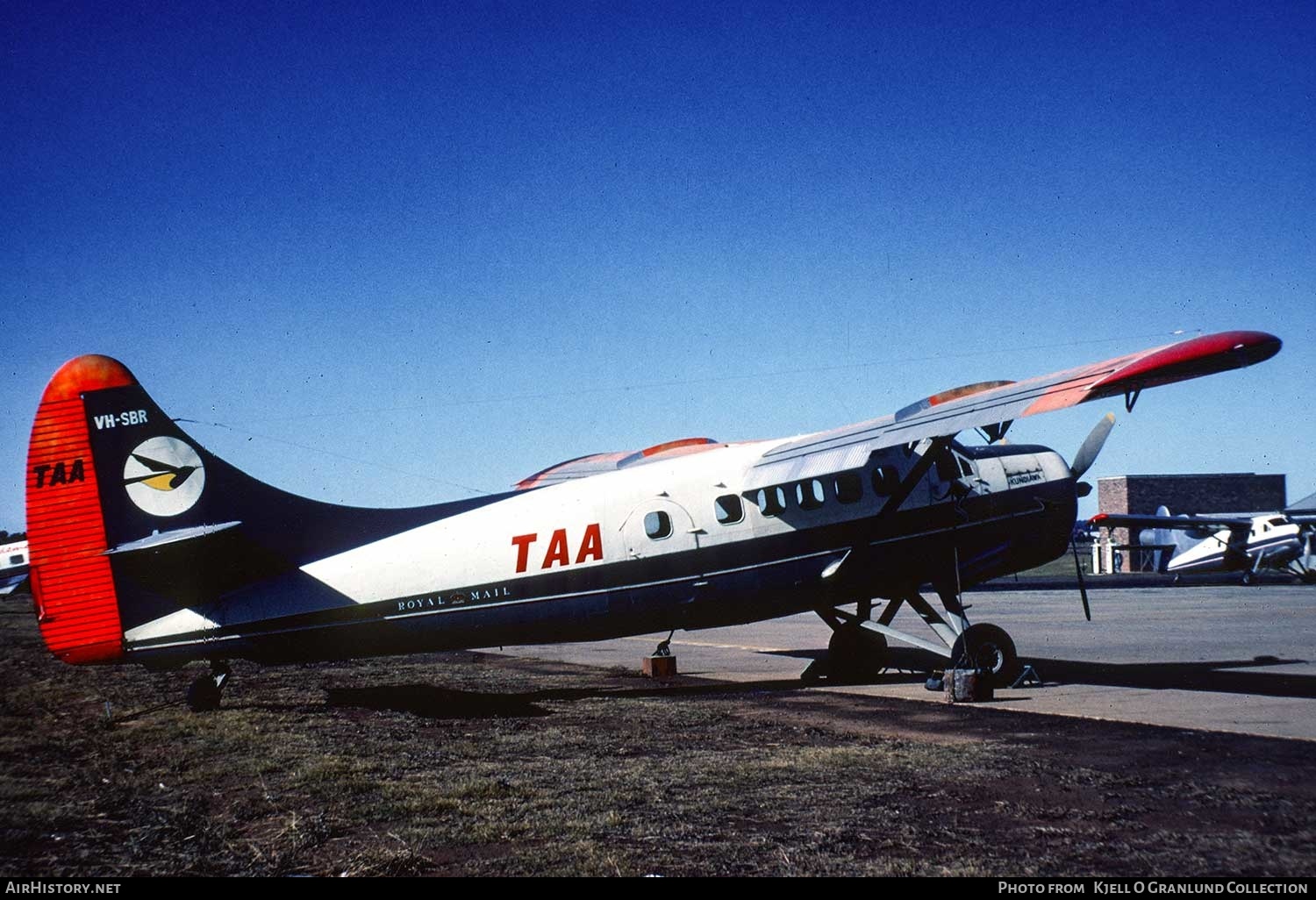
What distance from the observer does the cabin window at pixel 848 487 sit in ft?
50.2

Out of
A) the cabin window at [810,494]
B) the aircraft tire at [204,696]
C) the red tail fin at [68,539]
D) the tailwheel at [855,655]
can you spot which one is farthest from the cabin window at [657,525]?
the red tail fin at [68,539]

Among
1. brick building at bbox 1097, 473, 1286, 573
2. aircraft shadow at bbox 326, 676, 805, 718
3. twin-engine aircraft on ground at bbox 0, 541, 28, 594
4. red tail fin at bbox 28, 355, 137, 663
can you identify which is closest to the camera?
red tail fin at bbox 28, 355, 137, 663

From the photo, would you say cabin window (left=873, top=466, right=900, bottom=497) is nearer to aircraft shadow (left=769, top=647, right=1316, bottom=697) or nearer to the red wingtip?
aircraft shadow (left=769, top=647, right=1316, bottom=697)

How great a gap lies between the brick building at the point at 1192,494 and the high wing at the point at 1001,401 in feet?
285

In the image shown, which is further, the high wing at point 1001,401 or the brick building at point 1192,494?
the brick building at point 1192,494

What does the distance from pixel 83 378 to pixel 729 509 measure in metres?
9.35

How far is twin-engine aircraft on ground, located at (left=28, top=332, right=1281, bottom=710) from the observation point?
12891 mm

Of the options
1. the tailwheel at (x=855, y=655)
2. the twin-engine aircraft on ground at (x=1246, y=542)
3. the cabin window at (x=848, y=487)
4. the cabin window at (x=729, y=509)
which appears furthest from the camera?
the twin-engine aircraft on ground at (x=1246, y=542)

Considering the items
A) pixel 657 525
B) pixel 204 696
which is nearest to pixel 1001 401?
pixel 657 525

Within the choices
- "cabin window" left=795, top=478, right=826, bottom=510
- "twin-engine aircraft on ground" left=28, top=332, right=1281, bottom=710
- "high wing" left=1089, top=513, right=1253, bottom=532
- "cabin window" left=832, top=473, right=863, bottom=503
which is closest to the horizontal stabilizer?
"twin-engine aircraft on ground" left=28, top=332, right=1281, bottom=710

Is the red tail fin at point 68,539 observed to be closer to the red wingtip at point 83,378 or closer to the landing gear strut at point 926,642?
the red wingtip at point 83,378

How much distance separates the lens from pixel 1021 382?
13.3m

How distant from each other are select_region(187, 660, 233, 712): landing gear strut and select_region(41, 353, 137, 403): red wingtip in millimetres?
4105
